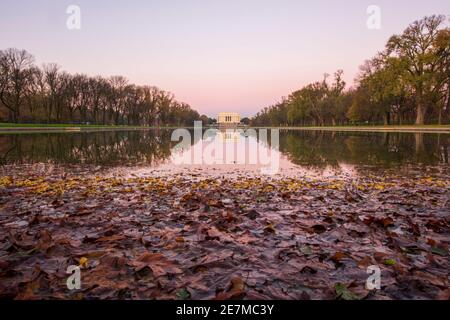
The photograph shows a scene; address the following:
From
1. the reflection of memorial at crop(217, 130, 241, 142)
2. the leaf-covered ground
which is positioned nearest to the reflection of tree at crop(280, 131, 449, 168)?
the leaf-covered ground

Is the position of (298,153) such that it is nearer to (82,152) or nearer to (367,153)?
(367,153)

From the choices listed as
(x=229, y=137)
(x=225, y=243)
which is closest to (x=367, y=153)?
(x=225, y=243)

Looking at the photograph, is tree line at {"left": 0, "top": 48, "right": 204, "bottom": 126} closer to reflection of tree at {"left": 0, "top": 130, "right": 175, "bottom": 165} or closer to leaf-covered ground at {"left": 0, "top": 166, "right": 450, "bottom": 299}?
reflection of tree at {"left": 0, "top": 130, "right": 175, "bottom": 165}

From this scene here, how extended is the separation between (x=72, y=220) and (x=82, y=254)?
1.64m

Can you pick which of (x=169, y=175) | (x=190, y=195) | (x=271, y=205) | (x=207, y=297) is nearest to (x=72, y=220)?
(x=190, y=195)

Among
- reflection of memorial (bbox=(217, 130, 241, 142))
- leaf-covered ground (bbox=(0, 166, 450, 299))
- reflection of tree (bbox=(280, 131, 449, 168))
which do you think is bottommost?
leaf-covered ground (bbox=(0, 166, 450, 299))

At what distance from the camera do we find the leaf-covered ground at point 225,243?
115 inches

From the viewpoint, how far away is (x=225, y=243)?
4.07 metres

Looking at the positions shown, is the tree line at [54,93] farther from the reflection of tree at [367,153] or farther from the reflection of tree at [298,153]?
the reflection of tree at [367,153]

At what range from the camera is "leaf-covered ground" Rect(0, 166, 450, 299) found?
293cm

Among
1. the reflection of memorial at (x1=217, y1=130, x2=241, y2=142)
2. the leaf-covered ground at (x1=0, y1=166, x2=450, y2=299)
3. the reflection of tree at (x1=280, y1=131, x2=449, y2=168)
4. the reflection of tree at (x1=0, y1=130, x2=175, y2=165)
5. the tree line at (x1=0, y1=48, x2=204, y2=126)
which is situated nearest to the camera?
the leaf-covered ground at (x1=0, y1=166, x2=450, y2=299)

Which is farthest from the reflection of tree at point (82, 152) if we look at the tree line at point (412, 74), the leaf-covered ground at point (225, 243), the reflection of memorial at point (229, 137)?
the tree line at point (412, 74)

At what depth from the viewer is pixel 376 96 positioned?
2153 inches
